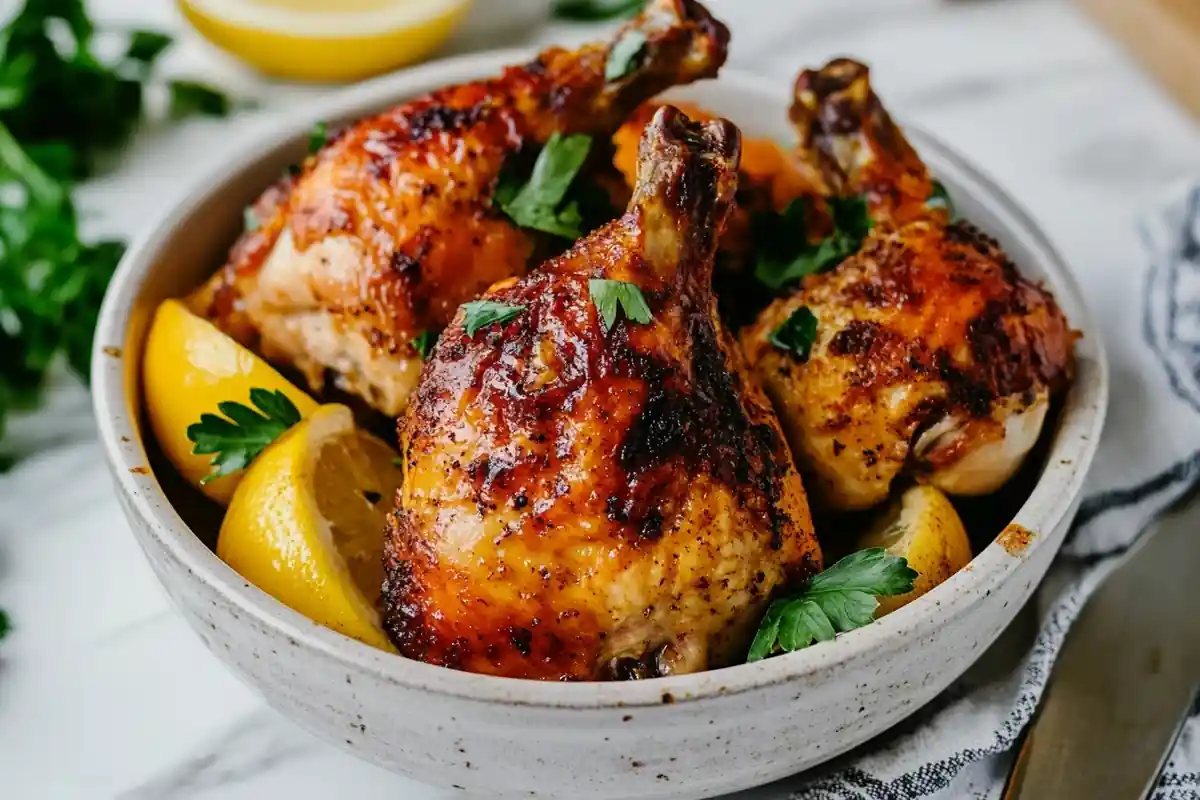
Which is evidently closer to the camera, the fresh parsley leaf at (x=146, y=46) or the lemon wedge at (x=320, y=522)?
the lemon wedge at (x=320, y=522)

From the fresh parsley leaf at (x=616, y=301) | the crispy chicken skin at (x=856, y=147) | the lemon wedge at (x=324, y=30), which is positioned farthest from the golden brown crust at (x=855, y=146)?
the lemon wedge at (x=324, y=30)

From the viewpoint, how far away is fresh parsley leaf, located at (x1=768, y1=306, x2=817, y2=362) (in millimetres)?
1377

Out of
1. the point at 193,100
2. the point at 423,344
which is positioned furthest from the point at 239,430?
the point at 193,100

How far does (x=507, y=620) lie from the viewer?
1.14 meters

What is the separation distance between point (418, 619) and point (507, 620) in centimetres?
9

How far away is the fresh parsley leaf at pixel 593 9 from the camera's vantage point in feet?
8.59

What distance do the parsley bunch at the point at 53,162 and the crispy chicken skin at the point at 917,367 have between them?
1.06 metres

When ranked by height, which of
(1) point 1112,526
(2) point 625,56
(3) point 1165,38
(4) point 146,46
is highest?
(2) point 625,56

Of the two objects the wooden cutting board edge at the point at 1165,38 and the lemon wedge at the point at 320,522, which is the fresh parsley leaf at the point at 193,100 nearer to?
the lemon wedge at the point at 320,522

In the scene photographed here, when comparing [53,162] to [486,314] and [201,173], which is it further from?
[486,314]

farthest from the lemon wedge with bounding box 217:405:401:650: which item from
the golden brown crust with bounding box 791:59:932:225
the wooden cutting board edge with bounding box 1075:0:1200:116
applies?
the wooden cutting board edge with bounding box 1075:0:1200:116

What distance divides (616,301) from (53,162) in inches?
53.0

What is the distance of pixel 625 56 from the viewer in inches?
59.8

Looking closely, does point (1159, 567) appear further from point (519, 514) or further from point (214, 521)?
point (214, 521)
